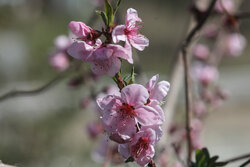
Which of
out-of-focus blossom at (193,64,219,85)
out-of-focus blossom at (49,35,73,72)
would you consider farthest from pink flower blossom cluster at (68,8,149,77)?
out-of-focus blossom at (193,64,219,85)

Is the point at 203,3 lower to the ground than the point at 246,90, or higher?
higher

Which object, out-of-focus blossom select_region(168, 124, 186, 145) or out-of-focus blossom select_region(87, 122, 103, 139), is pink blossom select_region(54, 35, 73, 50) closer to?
out-of-focus blossom select_region(87, 122, 103, 139)

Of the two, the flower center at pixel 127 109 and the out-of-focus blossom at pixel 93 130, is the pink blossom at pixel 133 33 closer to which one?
the flower center at pixel 127 109

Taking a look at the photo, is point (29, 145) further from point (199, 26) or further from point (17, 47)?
point (17, 47)

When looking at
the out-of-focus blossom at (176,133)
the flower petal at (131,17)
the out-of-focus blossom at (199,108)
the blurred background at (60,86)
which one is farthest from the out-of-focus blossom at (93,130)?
the flower petal at (131,17)

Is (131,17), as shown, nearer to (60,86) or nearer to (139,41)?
(139,41)

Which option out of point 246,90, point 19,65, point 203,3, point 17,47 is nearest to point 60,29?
point 17,47
